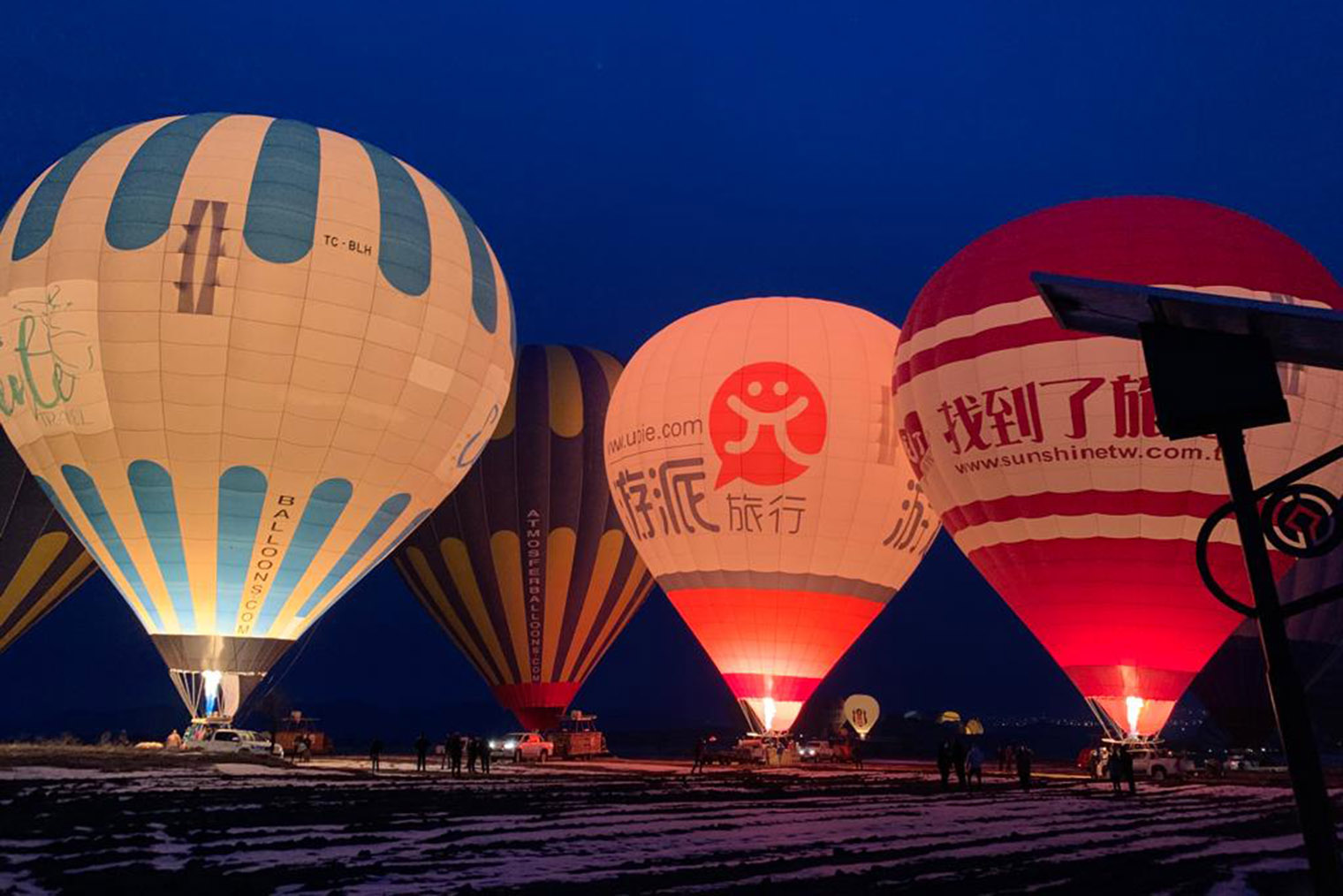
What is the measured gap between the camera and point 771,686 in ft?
92.3

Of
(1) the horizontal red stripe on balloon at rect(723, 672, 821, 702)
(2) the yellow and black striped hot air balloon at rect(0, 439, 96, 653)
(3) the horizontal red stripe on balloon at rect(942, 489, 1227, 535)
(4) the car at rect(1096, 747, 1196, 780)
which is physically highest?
(2) the yellow and black striped hot air balloon at rect(0, 439, 96, 653)

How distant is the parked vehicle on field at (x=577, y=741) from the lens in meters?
35.9

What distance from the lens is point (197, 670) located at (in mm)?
23703

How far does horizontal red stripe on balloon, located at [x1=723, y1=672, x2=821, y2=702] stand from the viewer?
92.3 feet

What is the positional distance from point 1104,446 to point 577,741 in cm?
2145

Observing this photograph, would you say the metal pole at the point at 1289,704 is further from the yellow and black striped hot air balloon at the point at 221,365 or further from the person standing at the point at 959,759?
the yellow and black striped hot air balloon at the point at 221,365

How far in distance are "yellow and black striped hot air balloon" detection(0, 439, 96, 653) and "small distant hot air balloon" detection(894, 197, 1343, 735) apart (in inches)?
1017

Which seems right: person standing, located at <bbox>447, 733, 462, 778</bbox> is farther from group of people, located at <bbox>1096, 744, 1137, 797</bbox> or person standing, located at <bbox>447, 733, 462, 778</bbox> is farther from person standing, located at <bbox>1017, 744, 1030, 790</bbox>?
group of people, located at <bbox>1096, 744, 1137, 797</bbox>

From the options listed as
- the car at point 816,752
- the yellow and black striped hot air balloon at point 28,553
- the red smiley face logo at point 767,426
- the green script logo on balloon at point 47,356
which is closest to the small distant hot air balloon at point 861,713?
the car at point 816,752

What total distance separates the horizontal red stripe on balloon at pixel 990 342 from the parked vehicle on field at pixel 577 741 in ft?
59.4

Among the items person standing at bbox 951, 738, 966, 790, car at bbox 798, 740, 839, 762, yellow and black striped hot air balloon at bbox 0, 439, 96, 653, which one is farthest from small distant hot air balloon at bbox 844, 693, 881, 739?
yellow and black striped hot air balloon at bbox 0, 439, 96, 653

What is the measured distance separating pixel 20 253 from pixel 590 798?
17.0m

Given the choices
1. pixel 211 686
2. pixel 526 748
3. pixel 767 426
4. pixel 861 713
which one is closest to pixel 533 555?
pixel 526 748

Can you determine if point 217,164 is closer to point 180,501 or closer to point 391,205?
point 391,205
